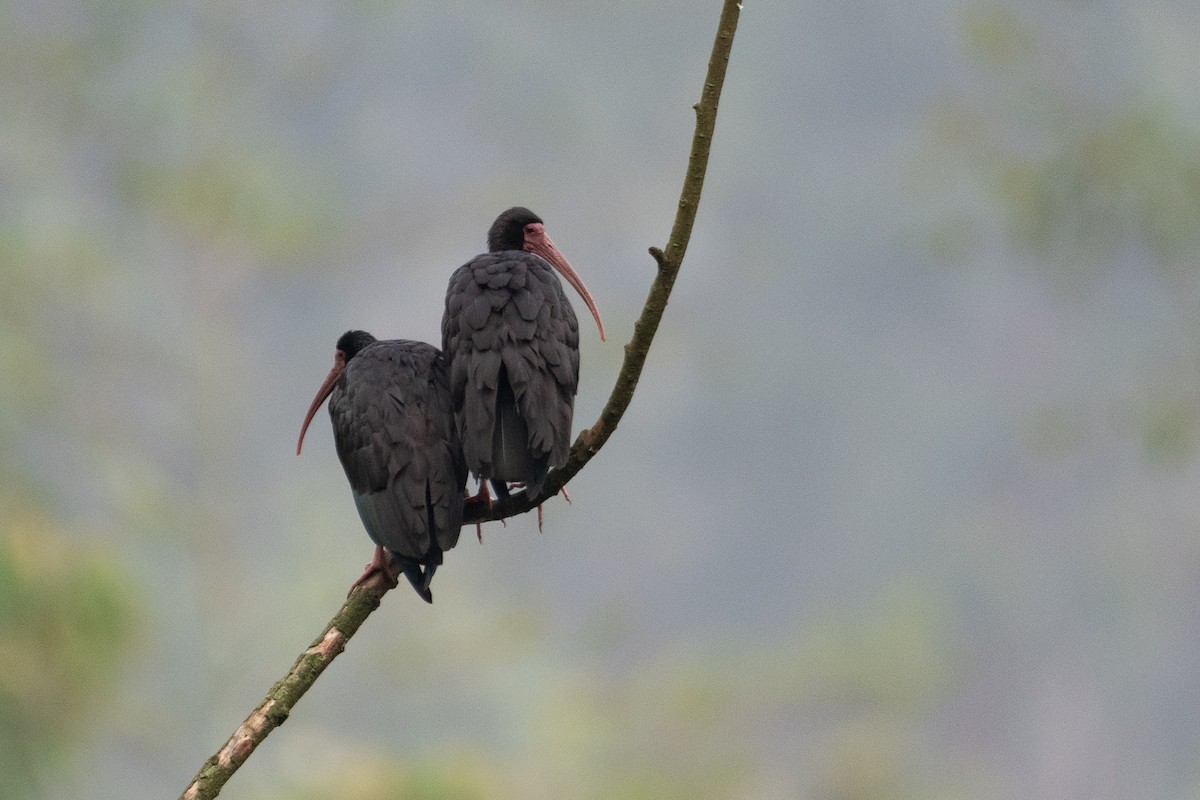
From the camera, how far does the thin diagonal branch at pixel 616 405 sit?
4.29 m

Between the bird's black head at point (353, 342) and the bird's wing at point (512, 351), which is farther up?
the bird's black head at point (353, 342)

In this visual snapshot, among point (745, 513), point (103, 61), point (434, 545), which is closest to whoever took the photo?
point (434, 545)

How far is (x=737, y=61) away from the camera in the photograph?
188 feet

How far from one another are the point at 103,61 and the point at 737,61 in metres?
37.7

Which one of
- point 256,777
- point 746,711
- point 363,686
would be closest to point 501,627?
point 363,686

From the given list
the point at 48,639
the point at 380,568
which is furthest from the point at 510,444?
the point at 48,639

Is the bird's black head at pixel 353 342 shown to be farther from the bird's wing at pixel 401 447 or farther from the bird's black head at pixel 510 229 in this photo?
the bird's wing at pixel 401 447

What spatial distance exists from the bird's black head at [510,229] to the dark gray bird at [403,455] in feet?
3.72

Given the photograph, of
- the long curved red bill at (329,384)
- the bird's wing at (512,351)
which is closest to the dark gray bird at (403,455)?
the bird's wing at (512,351)

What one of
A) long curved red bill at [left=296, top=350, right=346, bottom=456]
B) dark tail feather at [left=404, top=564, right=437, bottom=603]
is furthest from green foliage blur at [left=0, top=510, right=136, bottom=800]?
dark tail feather at [left=404, top=564, right=437, bottom=603]

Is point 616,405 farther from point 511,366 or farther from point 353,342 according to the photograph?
point 353,342

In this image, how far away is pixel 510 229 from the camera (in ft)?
22.8

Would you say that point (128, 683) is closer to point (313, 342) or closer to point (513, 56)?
point (313, 342)

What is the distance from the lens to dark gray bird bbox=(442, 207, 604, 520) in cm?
528
